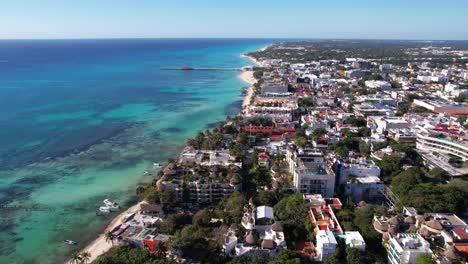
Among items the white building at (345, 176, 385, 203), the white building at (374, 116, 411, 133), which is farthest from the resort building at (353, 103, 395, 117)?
the white building at (345, 176, 385, 203)

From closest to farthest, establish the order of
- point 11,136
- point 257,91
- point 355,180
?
point 355,180 < point 11,136 < point 257,91

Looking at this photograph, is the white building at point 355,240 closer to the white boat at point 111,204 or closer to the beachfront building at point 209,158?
the beachfront building at point 209,158

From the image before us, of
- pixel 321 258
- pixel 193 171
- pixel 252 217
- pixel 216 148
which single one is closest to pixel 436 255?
pixel 321 258

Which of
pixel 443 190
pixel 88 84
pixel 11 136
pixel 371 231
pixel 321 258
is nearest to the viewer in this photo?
pixel 321 258

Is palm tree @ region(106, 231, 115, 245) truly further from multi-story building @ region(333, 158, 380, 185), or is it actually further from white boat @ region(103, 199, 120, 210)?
multi-story building @ region(333, 158, 380, 185)

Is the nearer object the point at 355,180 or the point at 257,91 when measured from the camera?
the point at 355,180

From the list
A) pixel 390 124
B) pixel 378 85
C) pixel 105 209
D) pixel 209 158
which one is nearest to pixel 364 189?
pixel 209 158

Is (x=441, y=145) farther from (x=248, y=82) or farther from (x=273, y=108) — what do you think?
(x=248, y=82)

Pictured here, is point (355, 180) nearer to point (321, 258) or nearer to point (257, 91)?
point (321, 258)
